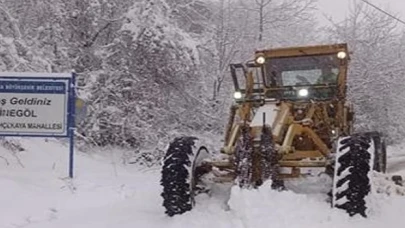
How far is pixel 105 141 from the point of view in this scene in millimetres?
19422

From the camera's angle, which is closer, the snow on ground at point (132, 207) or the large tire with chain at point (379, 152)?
the snow on ground at point (132, 207)

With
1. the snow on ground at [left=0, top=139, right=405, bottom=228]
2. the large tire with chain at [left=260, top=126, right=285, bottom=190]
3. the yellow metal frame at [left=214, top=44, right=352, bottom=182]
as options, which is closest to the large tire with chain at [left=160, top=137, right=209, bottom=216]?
the snow on ground at [left=0, top=139, right=405, bottom=228]

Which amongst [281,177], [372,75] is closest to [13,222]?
[281,177]

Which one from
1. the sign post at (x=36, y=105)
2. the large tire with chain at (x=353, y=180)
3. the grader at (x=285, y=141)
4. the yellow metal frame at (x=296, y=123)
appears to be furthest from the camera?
the sign post at (x=36, y=105)

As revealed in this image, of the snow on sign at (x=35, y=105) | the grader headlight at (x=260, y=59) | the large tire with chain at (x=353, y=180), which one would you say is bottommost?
the large tire with chain at (x=353, y=180)

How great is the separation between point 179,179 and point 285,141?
1.38 metres

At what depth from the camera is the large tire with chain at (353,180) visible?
8109mm

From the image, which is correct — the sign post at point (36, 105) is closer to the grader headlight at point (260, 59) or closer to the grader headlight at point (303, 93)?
the grader headlight at point (260, 59)

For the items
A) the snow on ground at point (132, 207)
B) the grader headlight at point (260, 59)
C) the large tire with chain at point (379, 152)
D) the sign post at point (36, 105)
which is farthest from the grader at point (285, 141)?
the sign post at point (36, 105)

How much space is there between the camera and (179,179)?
8.71 meters

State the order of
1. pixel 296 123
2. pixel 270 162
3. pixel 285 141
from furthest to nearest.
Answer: pixel 296 123 → pixel 285 141 → pixel 270 162

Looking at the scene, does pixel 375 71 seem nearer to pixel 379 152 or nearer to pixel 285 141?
pixel 379 152

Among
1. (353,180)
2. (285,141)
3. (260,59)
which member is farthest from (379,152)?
(353,180)

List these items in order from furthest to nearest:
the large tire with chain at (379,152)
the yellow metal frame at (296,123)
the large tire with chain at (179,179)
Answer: the large tire with chain at (379,152)
the yellow metal frame at (296,123)
the large tire with chain at (179,179)
